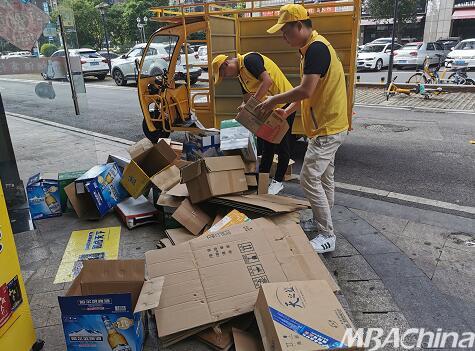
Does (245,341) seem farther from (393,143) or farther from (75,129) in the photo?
(75,129)

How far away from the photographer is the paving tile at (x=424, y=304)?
2600mm

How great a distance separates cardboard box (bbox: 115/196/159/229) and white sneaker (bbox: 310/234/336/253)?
5.19 ft

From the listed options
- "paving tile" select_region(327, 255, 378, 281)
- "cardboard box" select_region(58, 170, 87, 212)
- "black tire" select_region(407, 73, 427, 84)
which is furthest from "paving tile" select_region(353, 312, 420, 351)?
"black tire" select_region(407, 73, 427, 84)

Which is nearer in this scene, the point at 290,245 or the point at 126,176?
the point at 290,245

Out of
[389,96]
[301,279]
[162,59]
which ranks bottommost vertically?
[389,96]

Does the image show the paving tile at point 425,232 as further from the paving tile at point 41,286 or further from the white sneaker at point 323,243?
the paving tile at point 41,286

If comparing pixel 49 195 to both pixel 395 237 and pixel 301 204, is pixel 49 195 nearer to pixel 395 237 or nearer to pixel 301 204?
pixel 301 204

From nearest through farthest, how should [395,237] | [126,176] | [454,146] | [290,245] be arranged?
1. [290,245]
2. [395,237]
3. [126,176]
4. [454,146]

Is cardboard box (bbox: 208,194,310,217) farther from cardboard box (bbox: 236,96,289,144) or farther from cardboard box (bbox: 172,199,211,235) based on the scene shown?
cardboard box (bbox: 236,96,289,144)

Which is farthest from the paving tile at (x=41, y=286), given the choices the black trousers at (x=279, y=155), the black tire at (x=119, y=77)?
the black tire at (x=119, y=77)

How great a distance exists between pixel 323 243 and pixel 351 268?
0.30m

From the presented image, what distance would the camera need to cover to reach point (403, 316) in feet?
8.75

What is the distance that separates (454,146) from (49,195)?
244 inches

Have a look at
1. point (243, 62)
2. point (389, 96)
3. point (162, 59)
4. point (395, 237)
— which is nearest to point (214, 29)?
point (243, 62)
